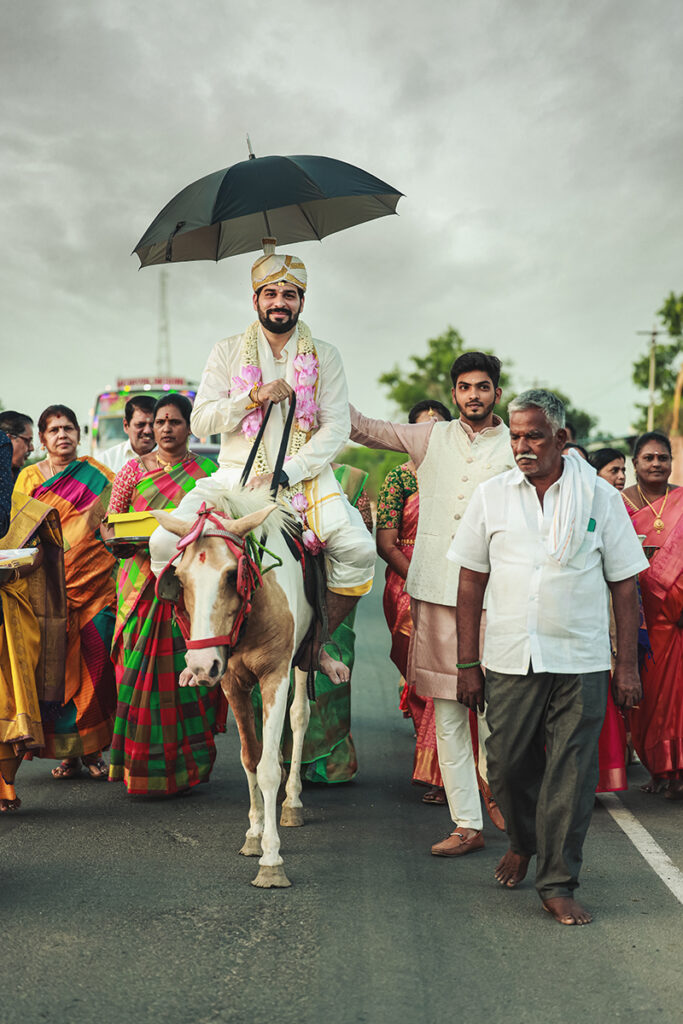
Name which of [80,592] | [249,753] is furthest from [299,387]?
[80,592]

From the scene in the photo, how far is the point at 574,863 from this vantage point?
16.2 ft

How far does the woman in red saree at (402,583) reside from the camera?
7.16m

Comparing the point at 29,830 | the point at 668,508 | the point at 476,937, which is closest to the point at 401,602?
the point at 668,508

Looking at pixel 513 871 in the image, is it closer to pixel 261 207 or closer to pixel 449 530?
pixel 449 530

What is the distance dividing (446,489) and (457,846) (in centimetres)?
189

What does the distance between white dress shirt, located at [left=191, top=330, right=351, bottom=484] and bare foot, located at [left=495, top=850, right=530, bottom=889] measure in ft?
7.30

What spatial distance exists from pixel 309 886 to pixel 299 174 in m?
3.77

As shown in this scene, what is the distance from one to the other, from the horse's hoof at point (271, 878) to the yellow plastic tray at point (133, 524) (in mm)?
2238

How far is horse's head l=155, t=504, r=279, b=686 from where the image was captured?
5074mm

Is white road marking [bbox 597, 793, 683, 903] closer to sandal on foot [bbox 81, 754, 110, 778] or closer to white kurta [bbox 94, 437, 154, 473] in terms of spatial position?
sandal on foot [bbox 81, 754, 110, 778]

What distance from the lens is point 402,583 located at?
8547 millimetres

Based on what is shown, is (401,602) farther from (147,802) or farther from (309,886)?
(309,886)

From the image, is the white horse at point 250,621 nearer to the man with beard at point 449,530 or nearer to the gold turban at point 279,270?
the man with beard at point 449,530

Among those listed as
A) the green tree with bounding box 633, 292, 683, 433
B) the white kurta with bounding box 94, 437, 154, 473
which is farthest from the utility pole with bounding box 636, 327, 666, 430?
the white kurta with bounding box 94, 437, 154, 473
